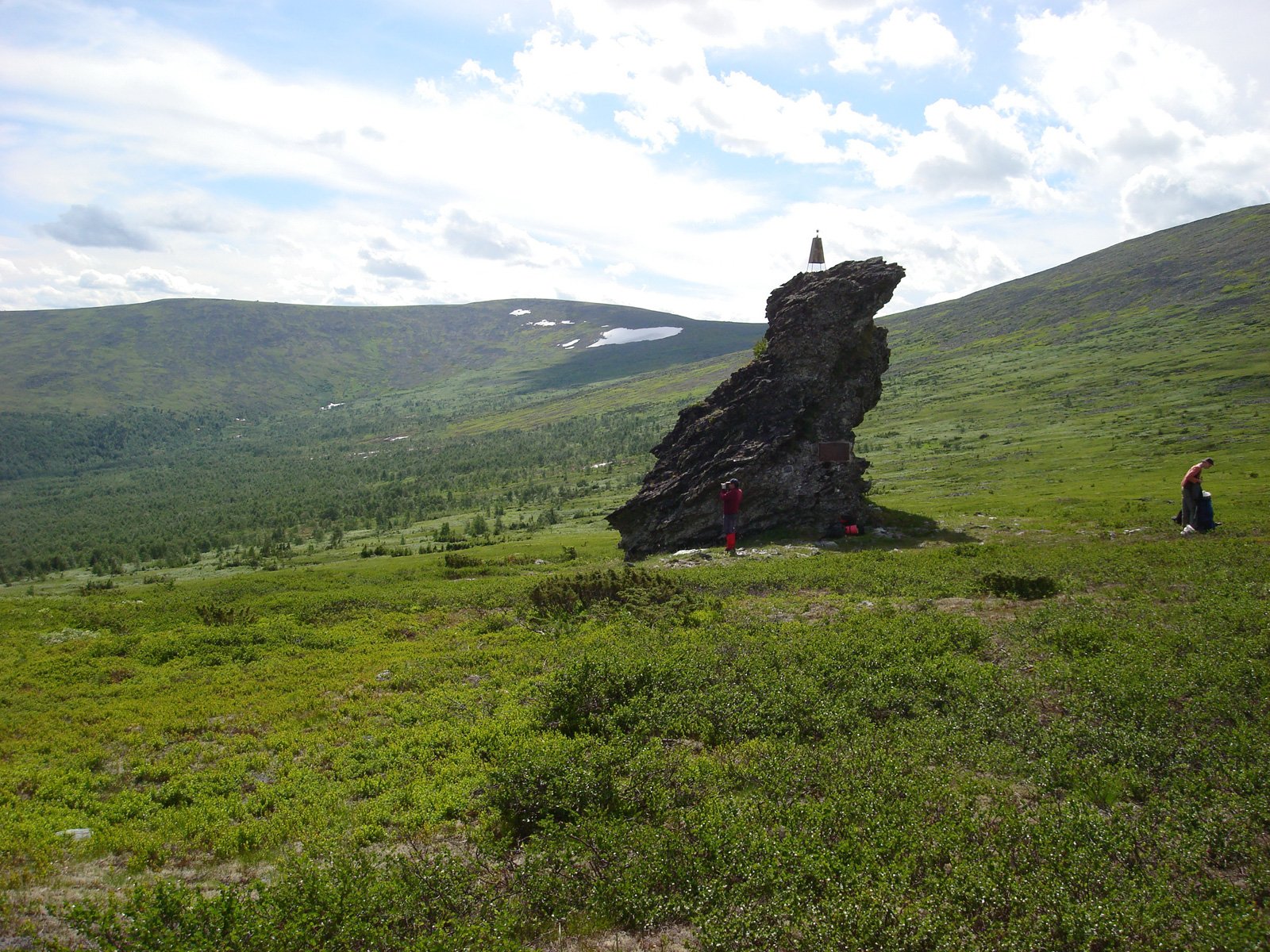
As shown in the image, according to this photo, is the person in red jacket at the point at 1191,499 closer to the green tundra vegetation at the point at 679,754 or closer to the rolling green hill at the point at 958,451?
the green tundra vegetation at the point at 679,754

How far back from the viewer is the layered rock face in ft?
132

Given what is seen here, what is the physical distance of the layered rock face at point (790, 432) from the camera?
40.2 metres

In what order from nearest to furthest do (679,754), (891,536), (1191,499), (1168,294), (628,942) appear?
1. (628,942)
2. (679,754)
3. (1191,499)
4. (891,536)
5. (1168,294)

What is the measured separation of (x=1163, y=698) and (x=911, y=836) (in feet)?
23.1

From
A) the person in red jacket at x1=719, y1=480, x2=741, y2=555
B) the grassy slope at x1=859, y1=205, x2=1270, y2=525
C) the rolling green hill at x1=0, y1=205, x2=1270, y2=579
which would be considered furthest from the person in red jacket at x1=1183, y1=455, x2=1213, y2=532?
the person in red jacket at x1=719, y1=480, x2=741, y2=555

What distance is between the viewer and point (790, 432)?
41.2 m

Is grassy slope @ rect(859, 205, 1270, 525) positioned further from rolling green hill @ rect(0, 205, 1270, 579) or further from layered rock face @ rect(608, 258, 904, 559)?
layered rock face @ rect(608, 258, 904, 559)

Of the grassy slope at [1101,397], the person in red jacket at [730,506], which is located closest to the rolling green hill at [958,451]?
the grassy slope at [1101,397]

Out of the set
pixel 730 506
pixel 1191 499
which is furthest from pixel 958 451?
pixel 730 506

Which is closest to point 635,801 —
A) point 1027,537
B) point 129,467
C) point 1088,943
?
point 1088,943

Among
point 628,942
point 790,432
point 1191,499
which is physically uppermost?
point 790,432

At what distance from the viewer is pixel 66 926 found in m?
8.63

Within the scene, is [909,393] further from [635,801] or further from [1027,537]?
[635,801]

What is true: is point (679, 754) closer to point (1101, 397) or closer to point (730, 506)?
point (730, 506)
